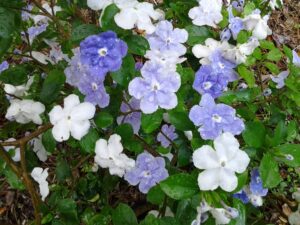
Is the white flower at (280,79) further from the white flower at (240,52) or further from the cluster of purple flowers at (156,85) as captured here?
the cluster of purple flowers at (156,85)

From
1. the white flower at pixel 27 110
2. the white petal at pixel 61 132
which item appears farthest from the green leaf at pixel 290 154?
the white flower at pixel 27 110

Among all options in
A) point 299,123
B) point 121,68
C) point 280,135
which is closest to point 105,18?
point 121,68

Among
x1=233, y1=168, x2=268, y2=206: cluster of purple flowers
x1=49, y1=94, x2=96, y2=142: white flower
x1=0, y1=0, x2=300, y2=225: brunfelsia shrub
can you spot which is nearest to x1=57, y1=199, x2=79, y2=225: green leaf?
x1=0, y1=0, x2=300, y2=225: brunfelsia shrub

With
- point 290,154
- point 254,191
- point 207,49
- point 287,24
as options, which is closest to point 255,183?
point 254,191

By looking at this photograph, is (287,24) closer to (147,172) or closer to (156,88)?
(147,172)

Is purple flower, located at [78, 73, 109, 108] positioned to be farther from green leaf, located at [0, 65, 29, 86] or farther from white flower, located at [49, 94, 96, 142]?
green leaf, located at [0, 65, 29, 86]

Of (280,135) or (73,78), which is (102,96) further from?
(280,135)
